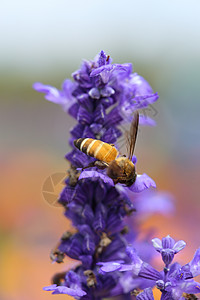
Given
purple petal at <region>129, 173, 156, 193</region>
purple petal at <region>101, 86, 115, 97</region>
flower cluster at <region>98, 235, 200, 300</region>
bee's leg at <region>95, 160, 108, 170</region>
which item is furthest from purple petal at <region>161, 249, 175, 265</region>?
purple petal at <region>101, 86, 115, 97</region>

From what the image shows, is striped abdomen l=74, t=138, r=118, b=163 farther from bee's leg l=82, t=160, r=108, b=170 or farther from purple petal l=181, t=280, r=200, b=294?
purple petal l=181, t=280, r=200, b=294

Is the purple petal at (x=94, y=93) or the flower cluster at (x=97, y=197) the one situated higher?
the purple petal at (x=94, y=93)

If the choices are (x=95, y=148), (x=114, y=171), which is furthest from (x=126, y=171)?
(x=95, y=148)

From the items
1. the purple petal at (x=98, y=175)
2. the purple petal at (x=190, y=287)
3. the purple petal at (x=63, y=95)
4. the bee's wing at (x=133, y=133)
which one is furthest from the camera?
the purple petal at (x=63, y=95)

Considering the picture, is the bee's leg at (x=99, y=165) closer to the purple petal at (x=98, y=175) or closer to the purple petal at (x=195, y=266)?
the purple petal at (x=98, y=175)

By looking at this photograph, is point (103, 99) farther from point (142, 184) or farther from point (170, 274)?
point (170, 274)

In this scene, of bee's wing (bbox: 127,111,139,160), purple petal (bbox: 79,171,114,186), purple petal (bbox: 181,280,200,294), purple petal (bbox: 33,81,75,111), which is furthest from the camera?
purple petal (bbox: 33,81,75,111)

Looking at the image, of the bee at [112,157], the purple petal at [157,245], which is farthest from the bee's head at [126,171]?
the purple petal at [157,245]
